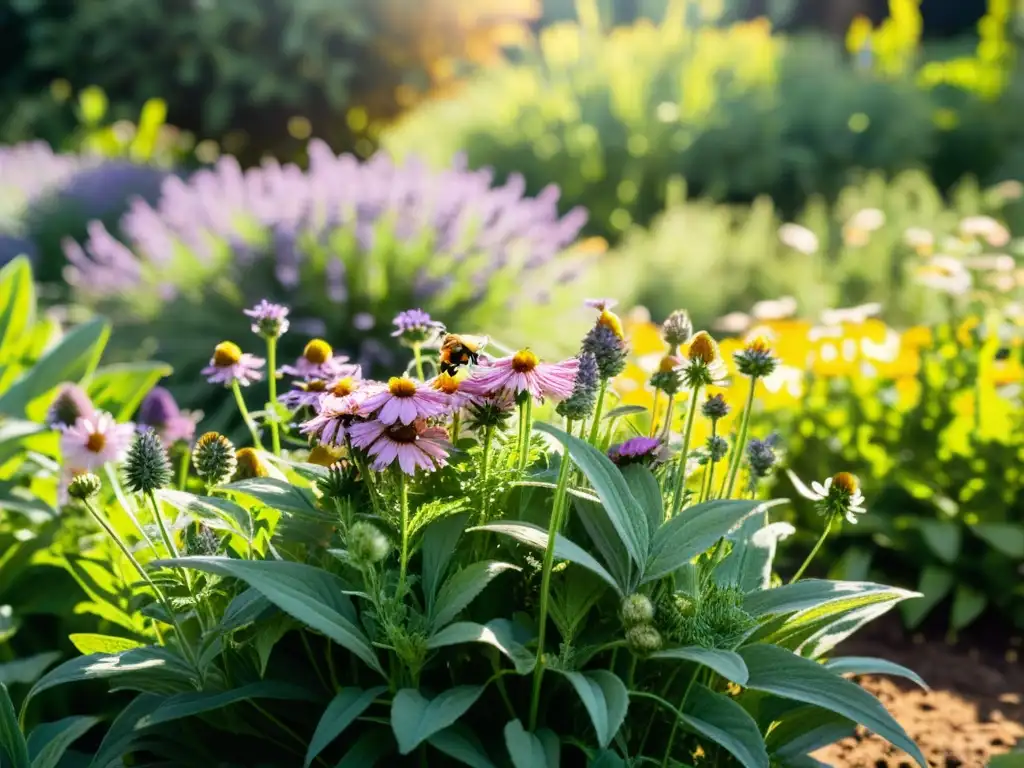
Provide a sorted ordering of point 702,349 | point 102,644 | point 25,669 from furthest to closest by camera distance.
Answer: point 25,669 < point 102,644 < point 702,349

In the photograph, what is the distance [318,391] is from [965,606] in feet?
5.76

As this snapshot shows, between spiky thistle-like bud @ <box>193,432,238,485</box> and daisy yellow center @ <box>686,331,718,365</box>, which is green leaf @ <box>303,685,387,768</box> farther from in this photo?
daisy yellow center @ <box>686,331,718,365</box>

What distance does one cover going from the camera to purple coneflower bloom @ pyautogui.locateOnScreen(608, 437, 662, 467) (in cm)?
156

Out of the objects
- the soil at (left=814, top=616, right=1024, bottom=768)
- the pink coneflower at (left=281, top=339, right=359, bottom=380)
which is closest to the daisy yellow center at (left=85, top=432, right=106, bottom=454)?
the pink coneflower at (left=281, top=339, right=359, bottom=380)

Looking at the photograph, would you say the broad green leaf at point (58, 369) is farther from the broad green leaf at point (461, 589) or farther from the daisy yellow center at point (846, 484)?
the daisy yellow center at point (846, 484)

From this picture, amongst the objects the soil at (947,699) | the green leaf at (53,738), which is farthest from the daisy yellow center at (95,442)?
the soil at (947,699)

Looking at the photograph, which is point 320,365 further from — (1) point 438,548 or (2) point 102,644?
(2) point 102,644

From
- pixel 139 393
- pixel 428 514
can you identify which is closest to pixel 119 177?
pixel 139 393

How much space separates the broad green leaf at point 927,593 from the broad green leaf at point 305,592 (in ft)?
5.31

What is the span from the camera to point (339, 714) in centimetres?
133

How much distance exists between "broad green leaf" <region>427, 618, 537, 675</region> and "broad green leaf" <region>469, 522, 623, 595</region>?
0.11 metres

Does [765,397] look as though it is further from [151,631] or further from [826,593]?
[151,631]

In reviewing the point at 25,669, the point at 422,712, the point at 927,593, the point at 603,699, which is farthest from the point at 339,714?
the point at 927,593

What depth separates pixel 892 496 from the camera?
9.40 feet
